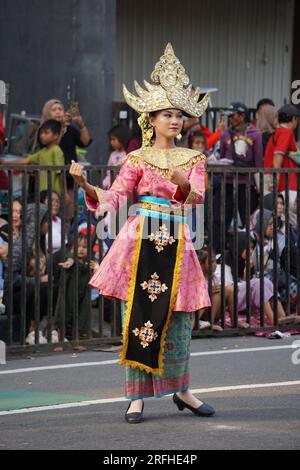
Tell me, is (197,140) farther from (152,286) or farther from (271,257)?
(152,286)

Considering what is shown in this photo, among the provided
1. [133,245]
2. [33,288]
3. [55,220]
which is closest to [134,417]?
[133,245]

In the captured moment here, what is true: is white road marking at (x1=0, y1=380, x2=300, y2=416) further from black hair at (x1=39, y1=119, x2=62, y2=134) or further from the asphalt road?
black hair at (x1=39, y1=119, x2=62, y2=134)

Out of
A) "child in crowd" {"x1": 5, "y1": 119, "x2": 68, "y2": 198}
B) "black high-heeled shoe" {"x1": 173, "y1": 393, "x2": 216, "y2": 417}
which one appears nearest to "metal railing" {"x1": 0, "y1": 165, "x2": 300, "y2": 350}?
"child in crowd" {"x1": 5, "y1": 119, "x2": 68, "y2": 198}

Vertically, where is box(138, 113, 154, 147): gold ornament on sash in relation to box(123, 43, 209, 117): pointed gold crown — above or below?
below

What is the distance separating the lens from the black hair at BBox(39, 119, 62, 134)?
44.0ft

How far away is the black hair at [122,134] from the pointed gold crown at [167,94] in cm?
602

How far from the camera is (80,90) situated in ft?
54.0

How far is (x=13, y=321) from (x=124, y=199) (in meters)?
2.97

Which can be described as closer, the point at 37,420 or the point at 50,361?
the point at 37,420

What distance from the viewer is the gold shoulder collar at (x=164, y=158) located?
8.02 metres

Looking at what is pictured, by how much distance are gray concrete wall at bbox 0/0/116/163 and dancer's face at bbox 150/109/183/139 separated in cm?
810

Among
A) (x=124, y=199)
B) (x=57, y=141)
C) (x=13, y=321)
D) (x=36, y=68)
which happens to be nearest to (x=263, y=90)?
(x=36, y=68)

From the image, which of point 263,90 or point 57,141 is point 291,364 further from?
point 263,90

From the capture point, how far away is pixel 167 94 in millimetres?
8117
